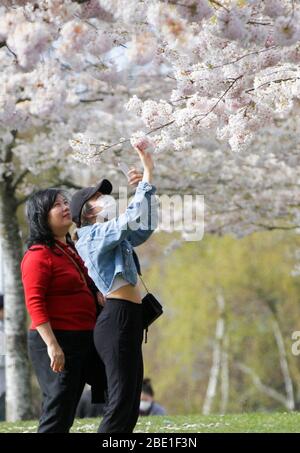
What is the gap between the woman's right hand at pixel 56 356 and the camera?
619 cm

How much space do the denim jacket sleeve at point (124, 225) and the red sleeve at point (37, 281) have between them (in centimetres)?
42

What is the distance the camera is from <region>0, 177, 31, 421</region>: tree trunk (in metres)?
13.0

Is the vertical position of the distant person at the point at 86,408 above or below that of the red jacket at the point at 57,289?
below

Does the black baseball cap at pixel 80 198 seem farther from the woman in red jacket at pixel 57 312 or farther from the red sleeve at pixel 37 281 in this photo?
the red sleeve at pixel 37 281

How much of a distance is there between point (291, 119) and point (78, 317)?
655 centimetres

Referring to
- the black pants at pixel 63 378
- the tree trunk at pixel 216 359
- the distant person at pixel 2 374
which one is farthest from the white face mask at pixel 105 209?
the tree trunk at pixel 216 359

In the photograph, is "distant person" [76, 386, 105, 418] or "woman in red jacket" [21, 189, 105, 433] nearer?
"woman in red jacket" [21, 189, 105, 433]

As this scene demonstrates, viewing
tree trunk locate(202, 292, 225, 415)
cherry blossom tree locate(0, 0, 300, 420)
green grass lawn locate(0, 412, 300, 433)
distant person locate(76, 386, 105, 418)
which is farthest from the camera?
tree trunk locate(202, 292, 225, 415)

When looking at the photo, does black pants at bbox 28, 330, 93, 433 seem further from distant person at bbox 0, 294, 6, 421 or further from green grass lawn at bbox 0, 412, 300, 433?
distant person at bbox 0, 294, 6, 421

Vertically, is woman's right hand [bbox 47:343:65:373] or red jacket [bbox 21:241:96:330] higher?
red jacket [bbox 21:241:96:330]

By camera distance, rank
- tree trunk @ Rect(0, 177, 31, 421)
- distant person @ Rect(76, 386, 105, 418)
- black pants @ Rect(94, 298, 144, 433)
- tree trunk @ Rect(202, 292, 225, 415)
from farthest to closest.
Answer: tree trunk @ Rect(202, 292, 225, 415)
tree trunk @ Rect(0, 177, 31, 421)
distant person @ Rect(76, 386, 105, 418)
black pants @ Rect(94, 298, 144, 433)

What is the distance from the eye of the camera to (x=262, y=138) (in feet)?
44.0

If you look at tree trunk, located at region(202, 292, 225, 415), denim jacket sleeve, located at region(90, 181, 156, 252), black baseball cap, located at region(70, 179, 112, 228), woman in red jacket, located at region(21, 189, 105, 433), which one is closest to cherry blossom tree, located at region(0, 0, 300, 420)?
black baseball cap, located at region(70, 179, 112, 228)

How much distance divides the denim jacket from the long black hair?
0.31 metres
